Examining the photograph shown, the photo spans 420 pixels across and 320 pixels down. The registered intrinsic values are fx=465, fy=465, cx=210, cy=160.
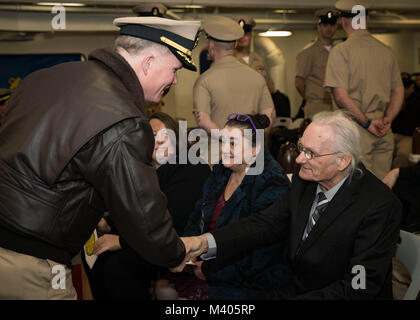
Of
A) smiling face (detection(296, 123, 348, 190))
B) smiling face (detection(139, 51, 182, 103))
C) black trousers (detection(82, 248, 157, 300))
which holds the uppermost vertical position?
smiling face (detection(139, 51, 182, 103))

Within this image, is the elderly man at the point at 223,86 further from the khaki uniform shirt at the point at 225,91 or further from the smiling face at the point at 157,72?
the smiling face at the point at 157,72

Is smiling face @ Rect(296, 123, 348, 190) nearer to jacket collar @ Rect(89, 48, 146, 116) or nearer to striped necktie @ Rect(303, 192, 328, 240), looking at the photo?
striped necktie @ Rect(303, 192, 328, 240)

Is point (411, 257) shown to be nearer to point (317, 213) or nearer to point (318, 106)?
point (317, 213)

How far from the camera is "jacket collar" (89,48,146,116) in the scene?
1.49 metres

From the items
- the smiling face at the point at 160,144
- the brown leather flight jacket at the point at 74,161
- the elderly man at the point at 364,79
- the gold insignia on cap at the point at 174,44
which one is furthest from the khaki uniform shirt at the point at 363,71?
the brown leather flight jacket at the point at 74,161

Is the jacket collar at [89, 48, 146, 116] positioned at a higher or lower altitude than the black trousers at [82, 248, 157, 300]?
higher

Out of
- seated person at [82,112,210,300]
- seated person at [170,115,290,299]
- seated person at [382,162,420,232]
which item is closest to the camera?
seated person at [170,115,290,299]

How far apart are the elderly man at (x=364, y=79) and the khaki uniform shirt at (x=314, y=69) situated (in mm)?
1765

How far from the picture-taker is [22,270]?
57.2 inches

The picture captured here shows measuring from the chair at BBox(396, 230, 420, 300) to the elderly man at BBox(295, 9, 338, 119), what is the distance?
3.66m

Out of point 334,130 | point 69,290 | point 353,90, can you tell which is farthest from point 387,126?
point 69,290

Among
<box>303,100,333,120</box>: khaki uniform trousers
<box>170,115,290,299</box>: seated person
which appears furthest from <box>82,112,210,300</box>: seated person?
<box>303,100,333,120</box>: khaki uniform trousers

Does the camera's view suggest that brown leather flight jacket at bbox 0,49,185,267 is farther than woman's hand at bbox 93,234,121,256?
No

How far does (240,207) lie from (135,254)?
67cm
